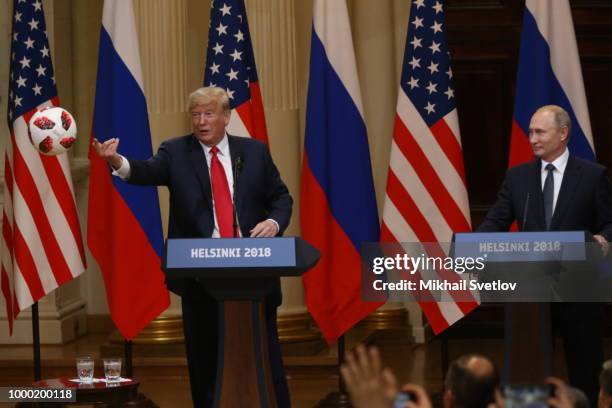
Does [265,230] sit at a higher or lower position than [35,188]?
lower

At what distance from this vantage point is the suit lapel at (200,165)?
643 cm

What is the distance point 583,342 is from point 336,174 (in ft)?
6.55

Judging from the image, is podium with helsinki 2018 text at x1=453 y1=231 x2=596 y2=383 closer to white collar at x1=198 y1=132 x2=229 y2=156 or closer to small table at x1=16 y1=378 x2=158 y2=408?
white collar at x1=198 y1=132 x2=229 y2=156

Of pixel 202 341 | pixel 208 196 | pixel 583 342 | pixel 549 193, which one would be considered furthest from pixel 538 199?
pixel 202 341

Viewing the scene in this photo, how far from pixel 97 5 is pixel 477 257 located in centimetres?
629

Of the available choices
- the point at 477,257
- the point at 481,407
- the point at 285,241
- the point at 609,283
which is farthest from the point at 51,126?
the point at 481,407

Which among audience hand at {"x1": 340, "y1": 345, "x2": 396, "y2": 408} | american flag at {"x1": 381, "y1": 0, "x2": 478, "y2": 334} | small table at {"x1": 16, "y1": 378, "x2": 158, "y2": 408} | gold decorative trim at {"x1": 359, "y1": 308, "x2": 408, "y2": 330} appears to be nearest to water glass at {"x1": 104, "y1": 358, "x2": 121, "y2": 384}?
small table at {"x1": 16, "y1": 378, "x2": 158, "y2": 408}

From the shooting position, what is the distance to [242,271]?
5520 mm

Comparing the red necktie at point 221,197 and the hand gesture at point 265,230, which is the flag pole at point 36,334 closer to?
the red necktie at point 221,197

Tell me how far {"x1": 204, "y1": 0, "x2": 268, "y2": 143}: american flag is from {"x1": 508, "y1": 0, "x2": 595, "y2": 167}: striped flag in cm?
157

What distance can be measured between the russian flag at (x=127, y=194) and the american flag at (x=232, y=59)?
1.62 ft

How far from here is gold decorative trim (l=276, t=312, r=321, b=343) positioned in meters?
9.60

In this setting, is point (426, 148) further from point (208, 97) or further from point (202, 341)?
point (202, 341)

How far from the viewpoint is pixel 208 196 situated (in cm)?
643
